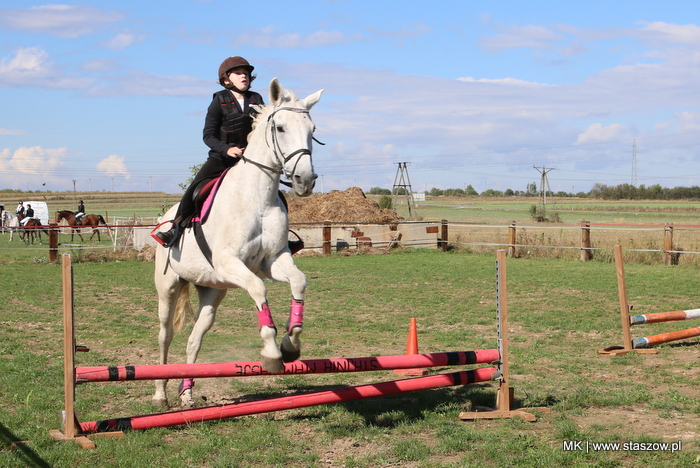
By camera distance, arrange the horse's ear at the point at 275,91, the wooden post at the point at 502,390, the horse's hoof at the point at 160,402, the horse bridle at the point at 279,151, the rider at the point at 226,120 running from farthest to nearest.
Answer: the horse's hoof at the point at 160,402 < the rider at the point at 226,120 < the wooden post at the point at 502,390 < the horse's ear at the point at 275,91 < the horse bridle at the point at 279,151

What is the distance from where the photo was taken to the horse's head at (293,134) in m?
4.89

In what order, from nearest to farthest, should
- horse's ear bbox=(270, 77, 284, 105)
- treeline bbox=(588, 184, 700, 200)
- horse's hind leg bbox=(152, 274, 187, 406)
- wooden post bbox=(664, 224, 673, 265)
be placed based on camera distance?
horse's ear bbox=(270, 77, 284, 105) < horse's hind leg bbox=(152, 274, 187, 406) < wooden post bbox=(664, 224, 673, 265) < treeline bbox=(588, 184, 700, 200)

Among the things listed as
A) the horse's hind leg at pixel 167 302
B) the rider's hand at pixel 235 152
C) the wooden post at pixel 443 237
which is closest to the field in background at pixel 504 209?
the wooden post at pixel 443 237

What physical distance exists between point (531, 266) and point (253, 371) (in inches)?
623

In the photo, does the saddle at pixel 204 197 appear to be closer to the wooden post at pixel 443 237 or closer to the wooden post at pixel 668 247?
the wooden post at pixel 668 247

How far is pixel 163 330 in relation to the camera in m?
6.69

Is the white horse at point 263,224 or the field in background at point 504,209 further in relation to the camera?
the field in background at point 504,209

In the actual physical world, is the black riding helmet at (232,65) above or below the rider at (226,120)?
above

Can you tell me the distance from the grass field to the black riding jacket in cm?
261

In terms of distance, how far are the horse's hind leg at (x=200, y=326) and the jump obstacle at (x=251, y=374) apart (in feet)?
3.25

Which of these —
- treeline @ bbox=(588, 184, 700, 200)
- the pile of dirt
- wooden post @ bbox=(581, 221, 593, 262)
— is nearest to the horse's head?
wooden post @ bbox=(581, 221, 593, 262)

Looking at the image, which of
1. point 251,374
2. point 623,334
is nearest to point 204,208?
point 251,374

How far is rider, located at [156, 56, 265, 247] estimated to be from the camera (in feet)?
19.8

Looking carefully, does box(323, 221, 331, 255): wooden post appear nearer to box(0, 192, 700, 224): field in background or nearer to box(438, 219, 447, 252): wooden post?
box(438, 219, 447, 252): wooden post
